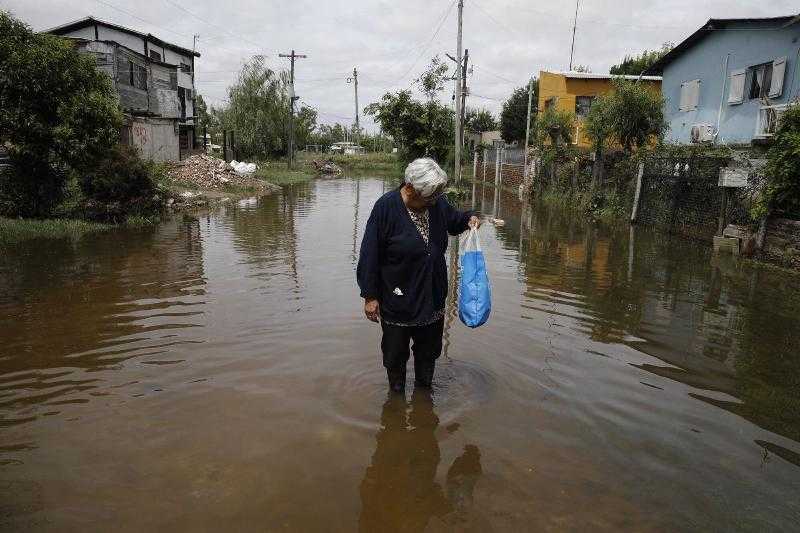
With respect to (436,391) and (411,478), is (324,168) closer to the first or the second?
(436,391)

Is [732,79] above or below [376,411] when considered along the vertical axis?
above

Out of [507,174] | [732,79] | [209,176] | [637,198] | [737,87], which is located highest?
[732,79]

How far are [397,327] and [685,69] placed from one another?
2273cm

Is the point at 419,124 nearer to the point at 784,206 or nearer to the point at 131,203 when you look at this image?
the point at 131,203

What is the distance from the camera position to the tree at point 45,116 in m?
12.3

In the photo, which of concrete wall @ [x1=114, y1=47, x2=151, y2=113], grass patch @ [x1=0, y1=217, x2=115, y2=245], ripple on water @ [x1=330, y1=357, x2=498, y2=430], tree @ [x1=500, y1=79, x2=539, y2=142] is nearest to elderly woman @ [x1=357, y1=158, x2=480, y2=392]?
ripple on water @ [x1=330, y1=357, x2=498, y2=430]

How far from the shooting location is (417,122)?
30.4 meters

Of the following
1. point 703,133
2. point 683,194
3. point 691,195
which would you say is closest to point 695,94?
point 703,133

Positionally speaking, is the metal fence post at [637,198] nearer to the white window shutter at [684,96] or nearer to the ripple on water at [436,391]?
the white window shutter at [684,96]

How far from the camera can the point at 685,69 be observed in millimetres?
21750

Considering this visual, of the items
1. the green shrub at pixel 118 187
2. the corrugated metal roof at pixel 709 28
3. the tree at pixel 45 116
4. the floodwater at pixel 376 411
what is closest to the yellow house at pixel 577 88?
the corrugated metal roof at pixel 709 28

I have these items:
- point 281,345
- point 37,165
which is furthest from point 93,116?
point 281,345

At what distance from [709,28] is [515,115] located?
25.0m

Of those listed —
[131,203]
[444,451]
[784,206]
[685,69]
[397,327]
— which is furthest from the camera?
[685,69]
